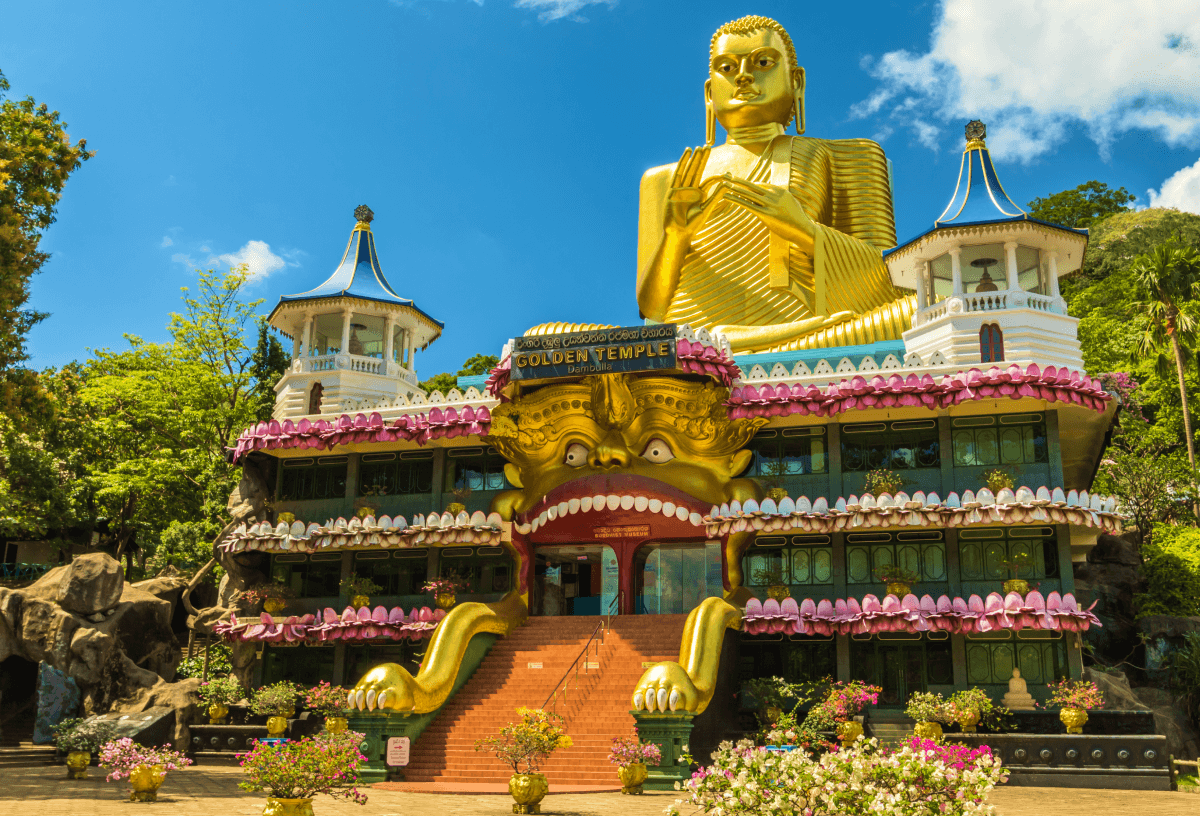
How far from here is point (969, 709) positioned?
68.7 feet

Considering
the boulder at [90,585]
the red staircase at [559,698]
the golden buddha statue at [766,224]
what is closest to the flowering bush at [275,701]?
the red staircase at [559,698]

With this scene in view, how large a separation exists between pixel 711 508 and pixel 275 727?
38.7 feet

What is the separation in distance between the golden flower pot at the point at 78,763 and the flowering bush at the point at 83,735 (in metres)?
0.37

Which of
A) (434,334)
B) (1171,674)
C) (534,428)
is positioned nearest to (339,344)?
(434,334)

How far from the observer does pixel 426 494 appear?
95.6 ft

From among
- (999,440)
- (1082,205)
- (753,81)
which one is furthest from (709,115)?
(1082,205)

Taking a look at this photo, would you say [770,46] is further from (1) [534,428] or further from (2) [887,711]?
(2) [887,711]

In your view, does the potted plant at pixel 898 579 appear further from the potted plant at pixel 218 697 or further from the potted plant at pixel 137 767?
the potted plant at pixel 218 697

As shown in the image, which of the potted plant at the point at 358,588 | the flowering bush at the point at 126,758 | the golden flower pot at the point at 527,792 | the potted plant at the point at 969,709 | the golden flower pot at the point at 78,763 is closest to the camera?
the golden flower pot at the point at 527,792

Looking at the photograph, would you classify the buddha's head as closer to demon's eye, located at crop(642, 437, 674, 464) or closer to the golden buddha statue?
the golden buddha statue

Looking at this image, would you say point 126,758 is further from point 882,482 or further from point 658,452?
point 882,482

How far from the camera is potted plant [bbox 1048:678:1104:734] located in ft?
67.3

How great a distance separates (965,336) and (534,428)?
37.5 ft

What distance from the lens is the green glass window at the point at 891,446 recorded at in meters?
25.8
